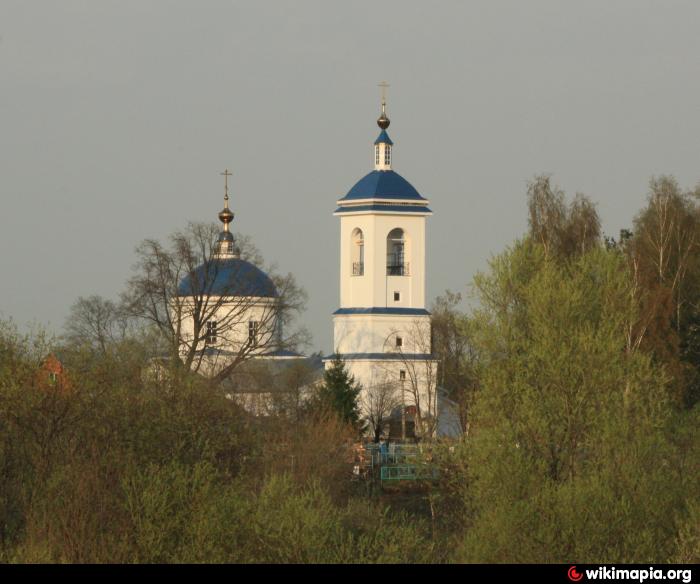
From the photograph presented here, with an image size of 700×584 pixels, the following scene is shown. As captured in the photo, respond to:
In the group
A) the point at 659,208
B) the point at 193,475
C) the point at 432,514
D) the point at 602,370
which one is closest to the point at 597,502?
the point at 602,370

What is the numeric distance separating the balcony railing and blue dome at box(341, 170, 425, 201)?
5.96 feet

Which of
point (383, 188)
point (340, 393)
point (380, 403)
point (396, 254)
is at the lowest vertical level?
point (340, 393)

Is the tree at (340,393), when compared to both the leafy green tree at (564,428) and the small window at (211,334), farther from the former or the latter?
the leafy green tree at (564,428)

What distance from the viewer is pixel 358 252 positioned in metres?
51.5

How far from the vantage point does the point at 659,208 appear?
45.0 meters

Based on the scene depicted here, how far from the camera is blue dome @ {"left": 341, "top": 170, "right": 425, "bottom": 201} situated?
50.6 metres

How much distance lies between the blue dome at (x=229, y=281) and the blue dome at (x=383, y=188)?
3454 mm

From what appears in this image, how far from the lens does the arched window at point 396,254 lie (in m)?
51.1

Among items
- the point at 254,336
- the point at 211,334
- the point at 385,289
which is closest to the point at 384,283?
the point at 385,289

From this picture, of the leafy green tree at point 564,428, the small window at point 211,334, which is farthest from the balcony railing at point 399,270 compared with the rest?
the leafy green tree at point 564,428

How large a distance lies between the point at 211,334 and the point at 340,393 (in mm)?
3754

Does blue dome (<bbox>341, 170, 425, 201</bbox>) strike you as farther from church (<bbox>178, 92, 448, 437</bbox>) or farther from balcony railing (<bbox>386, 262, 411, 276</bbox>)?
balcony railing (<bbox>386, 262, 411, 276</bbox>)

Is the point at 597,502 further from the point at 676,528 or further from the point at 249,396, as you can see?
the point at 249,396

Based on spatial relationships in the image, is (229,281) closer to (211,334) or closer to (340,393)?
(211,334)
